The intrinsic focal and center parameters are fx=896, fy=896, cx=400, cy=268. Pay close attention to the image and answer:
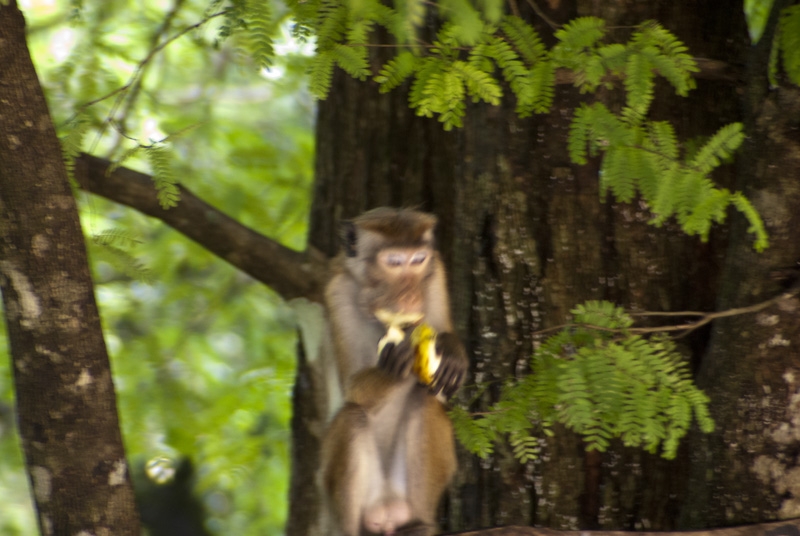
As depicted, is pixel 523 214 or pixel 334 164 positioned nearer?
pixel 523 214

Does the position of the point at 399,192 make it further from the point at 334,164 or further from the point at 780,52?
the point at 780,52

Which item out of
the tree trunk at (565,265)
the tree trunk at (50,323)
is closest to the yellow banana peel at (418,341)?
the tree trunk at (565,265)

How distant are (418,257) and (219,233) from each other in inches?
41.1

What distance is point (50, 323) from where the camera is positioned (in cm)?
250

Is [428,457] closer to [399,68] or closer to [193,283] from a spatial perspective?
[399,68]

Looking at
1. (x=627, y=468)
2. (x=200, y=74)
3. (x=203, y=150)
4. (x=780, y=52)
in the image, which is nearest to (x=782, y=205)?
(x=780, y=52)

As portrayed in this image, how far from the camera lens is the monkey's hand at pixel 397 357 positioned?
3197 mm

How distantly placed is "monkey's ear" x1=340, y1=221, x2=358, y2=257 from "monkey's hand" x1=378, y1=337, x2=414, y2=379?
474 millimetres

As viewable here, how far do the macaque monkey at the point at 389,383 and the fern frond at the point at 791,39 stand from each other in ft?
4.49

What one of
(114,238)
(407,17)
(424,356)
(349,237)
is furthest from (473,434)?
(407,17)

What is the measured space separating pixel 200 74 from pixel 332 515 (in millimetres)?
4614

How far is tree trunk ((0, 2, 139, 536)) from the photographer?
8.16 ft

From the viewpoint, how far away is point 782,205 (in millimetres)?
2867

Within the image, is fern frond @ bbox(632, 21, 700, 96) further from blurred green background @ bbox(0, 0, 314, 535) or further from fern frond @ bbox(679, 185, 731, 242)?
blurred green background @ bbox(0, 0, 314, 535)
